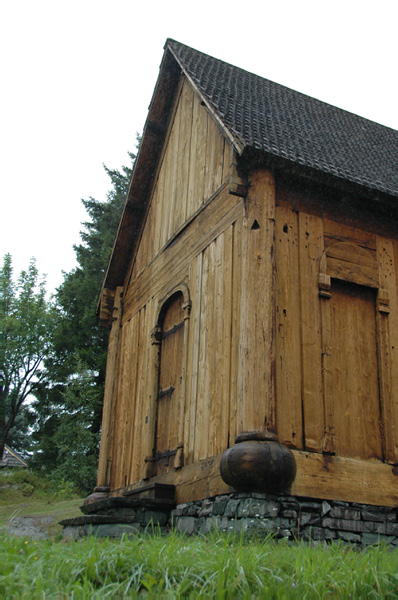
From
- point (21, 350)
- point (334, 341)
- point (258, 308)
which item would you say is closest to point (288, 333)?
point (258, 308)

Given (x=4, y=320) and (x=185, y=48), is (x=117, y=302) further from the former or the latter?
(x=4, y=320)

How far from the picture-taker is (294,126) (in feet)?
34.1

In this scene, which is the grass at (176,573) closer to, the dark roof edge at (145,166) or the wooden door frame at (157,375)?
the wooden door frame at (157,375)

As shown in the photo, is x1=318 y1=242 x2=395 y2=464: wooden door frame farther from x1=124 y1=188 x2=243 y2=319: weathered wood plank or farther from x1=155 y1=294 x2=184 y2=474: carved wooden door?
x1=155 y1=294 x2=184 y2=474: carved wooden door

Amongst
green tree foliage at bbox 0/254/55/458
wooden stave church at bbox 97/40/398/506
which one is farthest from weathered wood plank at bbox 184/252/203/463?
green tree foliage at bbox 0/254/55/458

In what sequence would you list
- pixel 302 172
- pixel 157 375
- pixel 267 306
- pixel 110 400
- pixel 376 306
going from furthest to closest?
pixel 110 400 → pixel 157 375 → pixel 376 306 → pixel 302 172 → pixel 267 306

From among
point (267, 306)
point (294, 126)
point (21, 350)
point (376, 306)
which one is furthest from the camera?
point (21, 350)

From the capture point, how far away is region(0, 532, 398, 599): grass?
355 cm

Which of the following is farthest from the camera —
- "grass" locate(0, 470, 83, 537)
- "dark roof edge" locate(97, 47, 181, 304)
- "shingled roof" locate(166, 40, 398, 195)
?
"grass" locate(0, 470, 83, 537)

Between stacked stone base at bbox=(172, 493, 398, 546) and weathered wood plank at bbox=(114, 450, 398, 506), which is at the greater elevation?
weathered wood plank at bbox=(114, 450, 398, 506)

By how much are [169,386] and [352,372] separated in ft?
10.6

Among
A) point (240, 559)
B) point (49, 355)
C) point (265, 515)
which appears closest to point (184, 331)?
point (265, 515)

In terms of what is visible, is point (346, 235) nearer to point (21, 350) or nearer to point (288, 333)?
point (288, 333)

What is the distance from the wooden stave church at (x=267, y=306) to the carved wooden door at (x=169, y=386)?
4 cm
